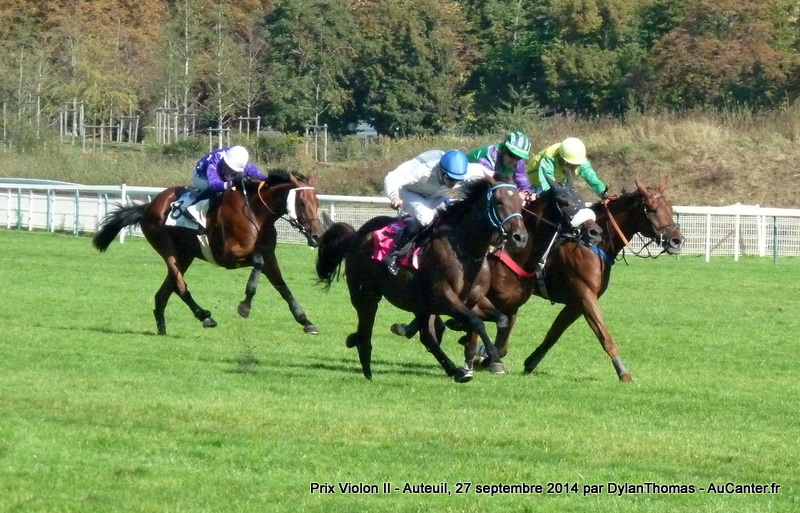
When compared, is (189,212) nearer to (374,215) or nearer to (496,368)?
(496,368)

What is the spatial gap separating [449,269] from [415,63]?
39.0m

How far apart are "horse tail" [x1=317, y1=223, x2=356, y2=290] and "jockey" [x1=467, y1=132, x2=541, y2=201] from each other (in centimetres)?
117

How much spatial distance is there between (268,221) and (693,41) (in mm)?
31263

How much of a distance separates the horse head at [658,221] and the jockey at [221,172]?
13.3 feet

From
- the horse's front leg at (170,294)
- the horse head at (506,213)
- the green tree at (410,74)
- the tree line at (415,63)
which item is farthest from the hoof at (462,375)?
the green tree at (410,74)

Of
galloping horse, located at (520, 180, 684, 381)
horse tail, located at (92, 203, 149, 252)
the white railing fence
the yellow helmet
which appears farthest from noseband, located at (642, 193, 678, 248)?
the white railing fence

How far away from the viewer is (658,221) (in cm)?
1053

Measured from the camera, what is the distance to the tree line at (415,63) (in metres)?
41.8

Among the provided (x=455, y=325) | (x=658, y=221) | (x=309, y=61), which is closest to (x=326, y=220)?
(x=455, y=325)

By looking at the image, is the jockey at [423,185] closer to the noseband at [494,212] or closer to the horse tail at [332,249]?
the noseband at [494,212]

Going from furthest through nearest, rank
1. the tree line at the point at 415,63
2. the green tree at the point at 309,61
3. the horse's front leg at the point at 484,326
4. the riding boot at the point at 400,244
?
the green tree at the point at 309,61 < the tree line at the point at 415,63 < the riding boot at the point at 400,244 < the horse's front leg at the point at 484,326

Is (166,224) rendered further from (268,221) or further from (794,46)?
(794,46)

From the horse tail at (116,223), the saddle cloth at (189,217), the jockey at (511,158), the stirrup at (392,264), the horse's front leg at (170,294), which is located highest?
the jockey at (511,158)

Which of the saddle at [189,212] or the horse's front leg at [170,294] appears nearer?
the horse's front leg at [170,294]
